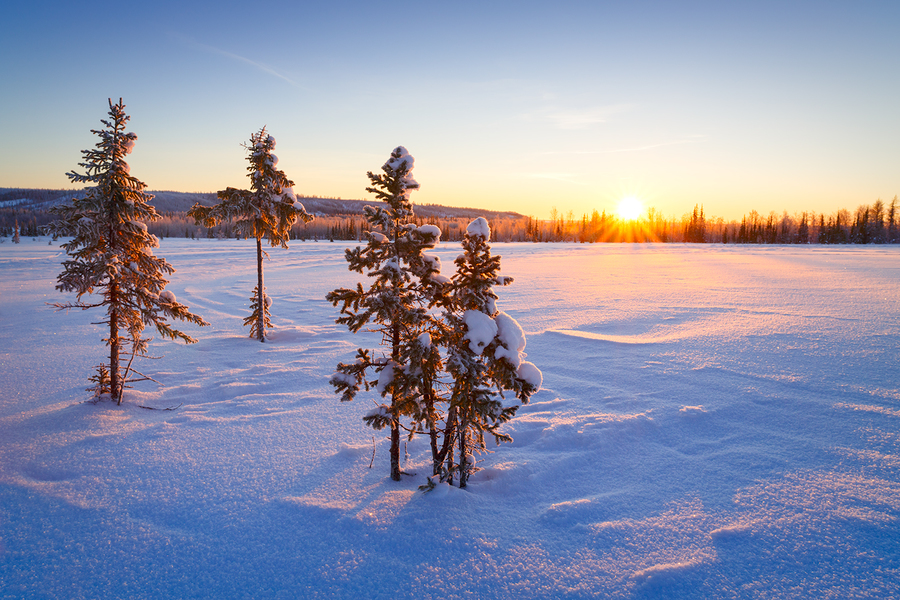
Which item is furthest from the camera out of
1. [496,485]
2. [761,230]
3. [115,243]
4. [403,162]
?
[761,230]

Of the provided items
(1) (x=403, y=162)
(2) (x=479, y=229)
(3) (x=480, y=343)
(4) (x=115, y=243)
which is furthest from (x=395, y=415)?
(4) (x=115, y=243)

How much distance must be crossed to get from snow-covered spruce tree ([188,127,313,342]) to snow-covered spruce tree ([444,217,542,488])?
31.8 ft

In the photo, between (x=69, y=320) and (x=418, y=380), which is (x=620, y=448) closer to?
(x=418, y=380)

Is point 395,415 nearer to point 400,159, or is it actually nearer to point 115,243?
point 400,159

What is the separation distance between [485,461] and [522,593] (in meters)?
2.25

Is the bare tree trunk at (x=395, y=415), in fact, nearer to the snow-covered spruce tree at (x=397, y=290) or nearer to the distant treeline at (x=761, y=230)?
the snow-covered spruce tree at (x=397, y=290)

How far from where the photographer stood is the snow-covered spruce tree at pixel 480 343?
420 centimetres

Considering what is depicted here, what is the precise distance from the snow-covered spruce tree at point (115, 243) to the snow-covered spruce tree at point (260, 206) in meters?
4.80

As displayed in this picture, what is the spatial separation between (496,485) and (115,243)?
7.50m

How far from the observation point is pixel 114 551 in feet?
13.1

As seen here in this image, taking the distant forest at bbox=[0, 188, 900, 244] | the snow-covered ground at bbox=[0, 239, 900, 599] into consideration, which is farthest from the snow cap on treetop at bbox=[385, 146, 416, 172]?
the distant forest at bbox=[0, 188, 900, 244]

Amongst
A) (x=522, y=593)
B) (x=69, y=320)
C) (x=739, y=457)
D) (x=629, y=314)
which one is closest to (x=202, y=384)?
(x=522, y=593)

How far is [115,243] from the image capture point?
7176 mm

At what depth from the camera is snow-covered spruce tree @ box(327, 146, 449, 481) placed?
4.28m
